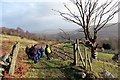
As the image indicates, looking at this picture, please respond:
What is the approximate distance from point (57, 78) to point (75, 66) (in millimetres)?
2826

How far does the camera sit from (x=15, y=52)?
20.6 m

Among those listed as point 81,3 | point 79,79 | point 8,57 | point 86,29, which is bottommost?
point 79,79

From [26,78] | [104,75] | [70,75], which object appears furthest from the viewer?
[104,75]

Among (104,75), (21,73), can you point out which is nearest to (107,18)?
(104,75)

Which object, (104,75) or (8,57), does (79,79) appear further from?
(8,57)

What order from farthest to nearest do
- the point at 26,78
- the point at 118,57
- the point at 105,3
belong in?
the point at 118,57
the point at 105,3
the point at 26,78

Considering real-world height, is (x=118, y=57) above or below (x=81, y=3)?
below

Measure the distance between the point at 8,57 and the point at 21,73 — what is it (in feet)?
4.62

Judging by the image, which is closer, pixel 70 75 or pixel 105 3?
pixel 70 75

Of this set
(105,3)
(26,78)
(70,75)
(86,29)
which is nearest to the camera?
(26,78)

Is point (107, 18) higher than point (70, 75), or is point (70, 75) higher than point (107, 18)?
point (107, 18)

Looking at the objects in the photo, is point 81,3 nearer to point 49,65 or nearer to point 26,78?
point 49,65

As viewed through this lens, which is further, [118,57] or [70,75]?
[118,57]

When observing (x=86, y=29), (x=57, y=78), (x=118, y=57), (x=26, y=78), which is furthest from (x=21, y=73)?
(x=118, y=57)
